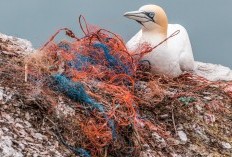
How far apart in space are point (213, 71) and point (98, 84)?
4.29 metres

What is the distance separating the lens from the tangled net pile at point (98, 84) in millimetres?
8414

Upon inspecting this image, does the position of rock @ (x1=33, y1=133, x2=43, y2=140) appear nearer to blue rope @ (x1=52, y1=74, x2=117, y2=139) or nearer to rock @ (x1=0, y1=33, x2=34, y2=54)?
blue rope @ (x1=52, y1=74, x2=117, y2=139)

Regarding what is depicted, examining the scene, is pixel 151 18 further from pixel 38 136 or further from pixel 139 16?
pixel 38 136

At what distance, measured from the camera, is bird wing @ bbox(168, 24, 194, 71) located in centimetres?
1169

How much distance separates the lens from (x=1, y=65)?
910 cm

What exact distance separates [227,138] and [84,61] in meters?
2.04

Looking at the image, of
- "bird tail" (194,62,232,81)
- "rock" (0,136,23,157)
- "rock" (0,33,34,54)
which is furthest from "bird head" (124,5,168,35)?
"rock" (0,136,23,157)

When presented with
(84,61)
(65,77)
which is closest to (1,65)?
(65,77)

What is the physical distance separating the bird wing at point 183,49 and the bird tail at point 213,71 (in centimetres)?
97

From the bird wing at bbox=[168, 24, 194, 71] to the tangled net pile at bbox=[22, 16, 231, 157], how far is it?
770 millimetres

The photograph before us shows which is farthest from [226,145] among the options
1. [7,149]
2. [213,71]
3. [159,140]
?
[213,71]

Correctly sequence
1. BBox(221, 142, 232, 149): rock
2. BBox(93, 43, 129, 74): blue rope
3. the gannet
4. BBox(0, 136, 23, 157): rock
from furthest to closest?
the gannet → BBox(93, 43, 129, 74): blue rope → BBox(221, 142, 232, 149): rock → BBox(0, 136, 23, 157): rock

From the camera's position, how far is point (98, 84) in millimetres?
9562

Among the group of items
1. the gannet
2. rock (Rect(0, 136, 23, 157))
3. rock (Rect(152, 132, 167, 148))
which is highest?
rock (Rect(0, 136, 23, 157))
